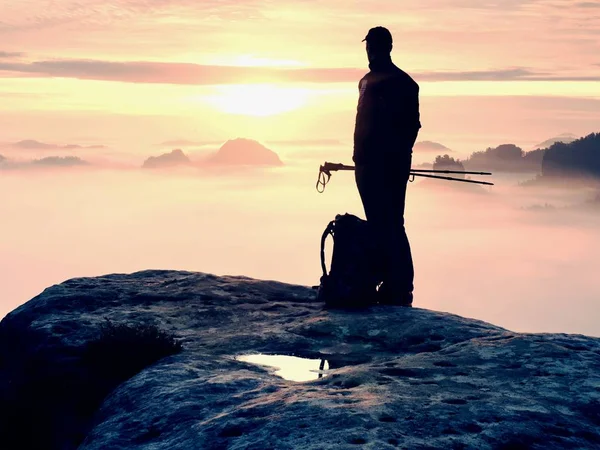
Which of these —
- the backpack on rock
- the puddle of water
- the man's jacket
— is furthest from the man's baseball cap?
the puddle of water

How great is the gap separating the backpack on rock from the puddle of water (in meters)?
2.45

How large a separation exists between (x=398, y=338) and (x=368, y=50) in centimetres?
531

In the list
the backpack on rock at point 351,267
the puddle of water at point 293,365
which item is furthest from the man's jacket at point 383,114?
the puddle of water at point 293,365

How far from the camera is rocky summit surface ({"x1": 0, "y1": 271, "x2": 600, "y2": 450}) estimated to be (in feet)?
26.0

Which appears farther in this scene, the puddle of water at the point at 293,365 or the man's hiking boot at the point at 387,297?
the man's hiking boot at the point at 387,297

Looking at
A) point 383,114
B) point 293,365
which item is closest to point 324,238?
point 383,114

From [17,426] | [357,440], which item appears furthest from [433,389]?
[17,426]

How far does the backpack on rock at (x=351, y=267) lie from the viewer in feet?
45.5

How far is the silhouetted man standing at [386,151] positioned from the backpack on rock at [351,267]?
0.37 meters

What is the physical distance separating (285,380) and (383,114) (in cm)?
590

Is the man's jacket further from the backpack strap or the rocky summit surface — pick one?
the rocky summit surface

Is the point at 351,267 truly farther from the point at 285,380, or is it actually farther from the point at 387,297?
the point at 285,380

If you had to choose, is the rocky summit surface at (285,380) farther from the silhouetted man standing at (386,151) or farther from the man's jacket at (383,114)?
the man's jacket at (383,114)

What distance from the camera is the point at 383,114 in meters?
14.6
